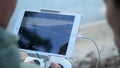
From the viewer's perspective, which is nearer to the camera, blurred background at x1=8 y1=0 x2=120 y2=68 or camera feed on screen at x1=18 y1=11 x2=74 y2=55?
camera feed on screen at x1=18 y1=11 x2=74 y2=55

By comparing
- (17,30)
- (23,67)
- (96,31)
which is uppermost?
(96,31)

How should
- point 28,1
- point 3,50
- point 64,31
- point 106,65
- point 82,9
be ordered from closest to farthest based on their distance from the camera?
point 3,50
point 64,31
point 28,1
point 82,9
point 106,65

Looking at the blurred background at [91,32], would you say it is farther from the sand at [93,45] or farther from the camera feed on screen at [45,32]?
the camera feed on screen at [45,32]

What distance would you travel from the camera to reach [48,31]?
1.14m

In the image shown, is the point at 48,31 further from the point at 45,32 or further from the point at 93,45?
the point at 93,45

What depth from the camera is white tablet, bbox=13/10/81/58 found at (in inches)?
43.6

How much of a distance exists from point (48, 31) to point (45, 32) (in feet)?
0.04

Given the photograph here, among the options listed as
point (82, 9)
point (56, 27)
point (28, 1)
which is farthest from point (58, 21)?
point (82, 9)

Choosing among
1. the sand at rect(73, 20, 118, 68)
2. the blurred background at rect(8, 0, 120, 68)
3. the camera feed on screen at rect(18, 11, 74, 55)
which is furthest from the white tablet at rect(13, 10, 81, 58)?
the sand at rect(73, 20, 118, 68)

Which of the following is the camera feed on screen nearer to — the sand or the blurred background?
the blurred background

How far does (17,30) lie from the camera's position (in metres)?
1.17

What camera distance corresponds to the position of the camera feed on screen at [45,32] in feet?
3.66

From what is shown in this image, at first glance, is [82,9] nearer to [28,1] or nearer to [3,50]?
[28,1]

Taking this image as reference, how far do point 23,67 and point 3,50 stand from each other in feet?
0.33
